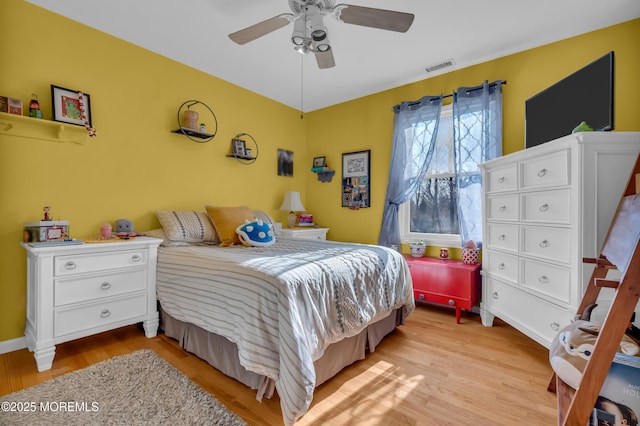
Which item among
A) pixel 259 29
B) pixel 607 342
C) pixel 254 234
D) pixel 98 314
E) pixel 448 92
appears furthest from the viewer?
pixel 448 92

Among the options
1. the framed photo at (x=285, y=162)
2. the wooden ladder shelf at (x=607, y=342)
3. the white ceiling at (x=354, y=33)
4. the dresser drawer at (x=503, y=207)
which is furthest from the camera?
the framed photo at (x=285, y=162)

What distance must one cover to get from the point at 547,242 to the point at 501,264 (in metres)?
0.49

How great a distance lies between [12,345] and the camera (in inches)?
80.4

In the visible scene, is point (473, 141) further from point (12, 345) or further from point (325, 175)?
point (12, 345)

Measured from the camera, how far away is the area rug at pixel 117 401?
1.36m

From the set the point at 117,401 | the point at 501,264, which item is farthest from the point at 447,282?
the point at 117,401

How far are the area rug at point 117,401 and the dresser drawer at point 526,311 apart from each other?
1.97 metres

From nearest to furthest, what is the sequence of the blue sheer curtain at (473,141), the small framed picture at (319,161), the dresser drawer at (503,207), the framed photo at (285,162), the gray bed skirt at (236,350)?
the gray bed skirt at (236,350) < the dresser drawer at (503,207) < the blue sheer curtain at (473,141) < the framed photo at (285,162) < the small framed picture at (319,161)

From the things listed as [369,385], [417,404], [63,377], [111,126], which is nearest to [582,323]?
[417,404]

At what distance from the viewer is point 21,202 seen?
6.77 ft

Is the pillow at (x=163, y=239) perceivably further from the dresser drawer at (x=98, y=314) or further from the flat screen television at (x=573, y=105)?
the flat screen television at (x=573, y=105)

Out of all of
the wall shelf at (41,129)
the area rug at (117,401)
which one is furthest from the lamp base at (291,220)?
the area rug at (117,401)

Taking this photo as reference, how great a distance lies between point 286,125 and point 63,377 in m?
3.48

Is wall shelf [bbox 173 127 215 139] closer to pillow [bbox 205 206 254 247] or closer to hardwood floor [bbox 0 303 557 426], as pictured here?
pillow [bbox 205 206 254 247]
